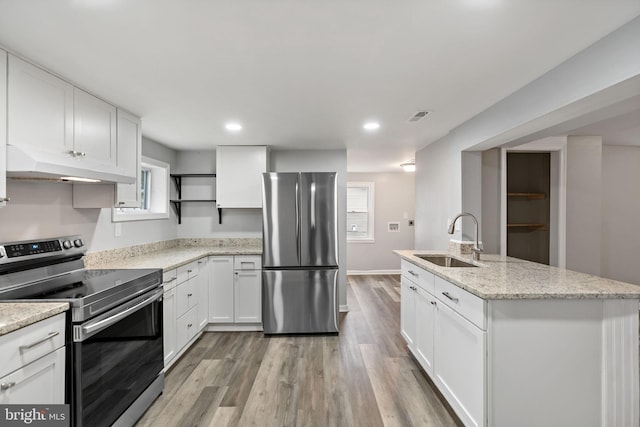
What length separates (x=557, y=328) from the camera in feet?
5.42

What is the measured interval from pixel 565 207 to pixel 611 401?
2.41 m

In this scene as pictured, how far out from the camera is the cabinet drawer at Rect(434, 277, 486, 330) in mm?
1705

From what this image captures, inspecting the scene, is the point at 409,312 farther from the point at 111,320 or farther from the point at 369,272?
the point at 369,272

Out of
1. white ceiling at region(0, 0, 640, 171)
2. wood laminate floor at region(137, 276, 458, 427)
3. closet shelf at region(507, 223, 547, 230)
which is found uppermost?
white ceiling at region(0, 0, 640, 171)

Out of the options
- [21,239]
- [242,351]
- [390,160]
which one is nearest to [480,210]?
[390,160]

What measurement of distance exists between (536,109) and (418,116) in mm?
953

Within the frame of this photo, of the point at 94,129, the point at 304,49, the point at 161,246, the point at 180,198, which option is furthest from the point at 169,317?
the point at 304,49

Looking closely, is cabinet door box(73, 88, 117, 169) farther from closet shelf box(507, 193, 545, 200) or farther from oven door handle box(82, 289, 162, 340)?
closet shelf box(507, 193, 545, 200)

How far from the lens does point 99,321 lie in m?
1.67

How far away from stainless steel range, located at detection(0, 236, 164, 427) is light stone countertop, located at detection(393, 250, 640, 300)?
2.03 metres

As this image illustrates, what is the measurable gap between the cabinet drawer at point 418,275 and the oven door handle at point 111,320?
2.05 meters

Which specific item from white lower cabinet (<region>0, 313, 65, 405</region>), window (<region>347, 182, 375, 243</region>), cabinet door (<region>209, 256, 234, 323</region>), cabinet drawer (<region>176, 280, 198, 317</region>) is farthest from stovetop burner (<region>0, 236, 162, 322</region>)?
window (<region>347, 182, 375, 243</region>)

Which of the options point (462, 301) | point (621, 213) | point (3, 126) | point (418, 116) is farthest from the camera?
point (621, 213)

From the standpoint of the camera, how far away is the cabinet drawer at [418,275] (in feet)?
7.98
